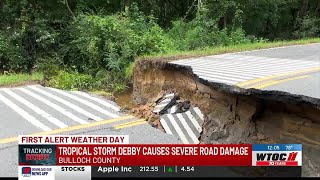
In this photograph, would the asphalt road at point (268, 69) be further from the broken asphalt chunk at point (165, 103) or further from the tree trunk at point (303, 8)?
the tree trunk at point (303, 8)

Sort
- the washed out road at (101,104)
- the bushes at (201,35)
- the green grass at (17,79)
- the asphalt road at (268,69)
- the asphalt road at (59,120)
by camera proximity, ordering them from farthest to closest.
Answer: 1. the bushes at (201,35)
2. the green grass at (17,79)
3. the asphalt road at (268,69)
4. the washed out road at (101,104)
5. the asphalt road at (59,120)

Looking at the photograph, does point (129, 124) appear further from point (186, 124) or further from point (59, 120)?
point (186, 124)

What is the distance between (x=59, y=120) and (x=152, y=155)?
2.66 meters

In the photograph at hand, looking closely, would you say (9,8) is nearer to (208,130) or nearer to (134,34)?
(134,34)

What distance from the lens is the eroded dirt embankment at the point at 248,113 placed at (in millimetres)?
6359

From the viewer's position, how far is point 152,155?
4977mm

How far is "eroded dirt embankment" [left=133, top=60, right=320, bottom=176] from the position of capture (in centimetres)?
A: 636

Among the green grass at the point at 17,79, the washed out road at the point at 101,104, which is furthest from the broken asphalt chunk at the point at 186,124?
the green grass at the point at 17,79

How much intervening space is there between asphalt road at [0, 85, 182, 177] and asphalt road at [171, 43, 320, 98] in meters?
1.85

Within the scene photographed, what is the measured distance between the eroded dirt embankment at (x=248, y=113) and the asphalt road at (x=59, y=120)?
150cm

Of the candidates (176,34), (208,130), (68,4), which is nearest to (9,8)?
(68,4)
